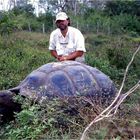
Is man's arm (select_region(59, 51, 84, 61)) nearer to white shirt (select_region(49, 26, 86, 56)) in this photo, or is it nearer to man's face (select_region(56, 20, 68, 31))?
white shirt (select_region(49, 26, 86, 56))

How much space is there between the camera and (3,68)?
31.2 ft

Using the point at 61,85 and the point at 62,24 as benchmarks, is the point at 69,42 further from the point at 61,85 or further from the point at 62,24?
the point at 61,85

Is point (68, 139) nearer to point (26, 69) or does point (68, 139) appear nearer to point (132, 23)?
point (26, 69)

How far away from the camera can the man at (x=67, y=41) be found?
22.2 feet

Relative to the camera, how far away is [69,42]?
6871mm

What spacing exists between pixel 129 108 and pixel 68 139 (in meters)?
1.32

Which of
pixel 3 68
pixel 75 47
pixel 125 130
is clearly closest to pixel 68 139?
pixel 125 130

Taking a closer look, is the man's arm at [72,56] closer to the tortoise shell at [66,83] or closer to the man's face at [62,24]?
the man's face at [62,24]

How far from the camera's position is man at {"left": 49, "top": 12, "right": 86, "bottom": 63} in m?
6.76

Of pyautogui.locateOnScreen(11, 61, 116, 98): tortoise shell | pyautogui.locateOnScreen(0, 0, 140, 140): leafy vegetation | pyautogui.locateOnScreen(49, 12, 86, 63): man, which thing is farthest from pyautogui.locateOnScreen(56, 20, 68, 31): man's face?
pyautogui.locateOnScreen(0, 0, 140, 140): leafy vegetation

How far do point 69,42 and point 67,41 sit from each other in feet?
0.15

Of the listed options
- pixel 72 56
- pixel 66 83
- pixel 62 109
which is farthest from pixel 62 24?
pixel 62 109

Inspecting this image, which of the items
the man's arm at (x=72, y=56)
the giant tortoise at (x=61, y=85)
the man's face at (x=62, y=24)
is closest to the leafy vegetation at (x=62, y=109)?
the giant tortoise at (x=61, y=85)

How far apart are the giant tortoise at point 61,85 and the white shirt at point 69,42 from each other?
901mm
